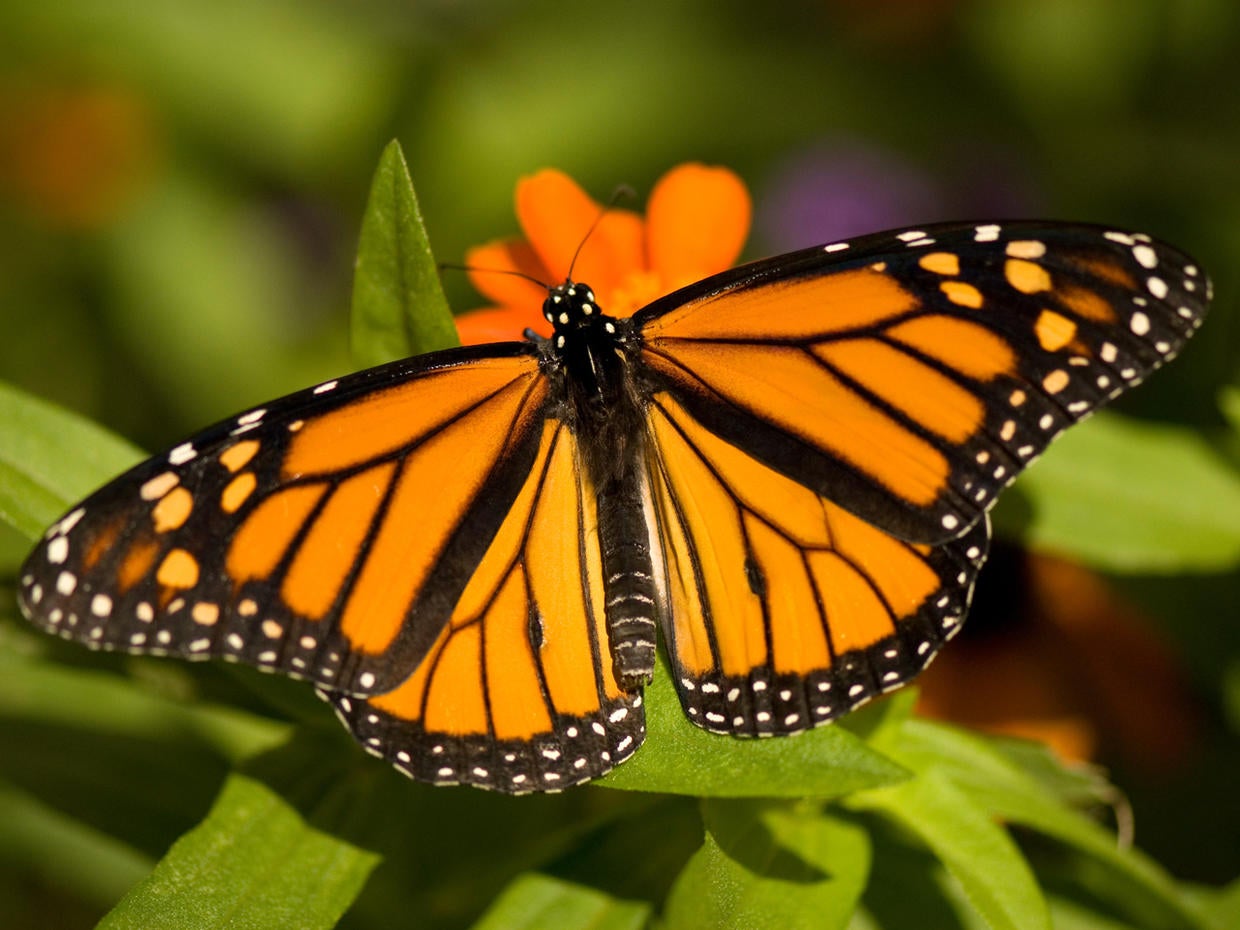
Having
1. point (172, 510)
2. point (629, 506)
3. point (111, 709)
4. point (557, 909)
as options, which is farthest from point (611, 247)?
point (111, 709)

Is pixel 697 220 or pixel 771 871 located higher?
pixel 697 220

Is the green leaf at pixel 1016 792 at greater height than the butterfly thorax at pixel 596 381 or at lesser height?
lesser

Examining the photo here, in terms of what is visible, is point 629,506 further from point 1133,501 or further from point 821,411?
point 1133,501

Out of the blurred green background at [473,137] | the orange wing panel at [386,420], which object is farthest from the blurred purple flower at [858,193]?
the orange wing panel at [386,420]

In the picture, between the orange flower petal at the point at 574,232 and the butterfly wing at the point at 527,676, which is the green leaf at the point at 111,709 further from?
the orange flower petal at the point at 574,232

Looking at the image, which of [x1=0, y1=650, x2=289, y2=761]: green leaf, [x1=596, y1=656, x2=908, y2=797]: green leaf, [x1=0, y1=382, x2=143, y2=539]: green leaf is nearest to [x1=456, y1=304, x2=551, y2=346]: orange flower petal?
[x1=0, y1=382, x2=143, y2=539]: green leaf
